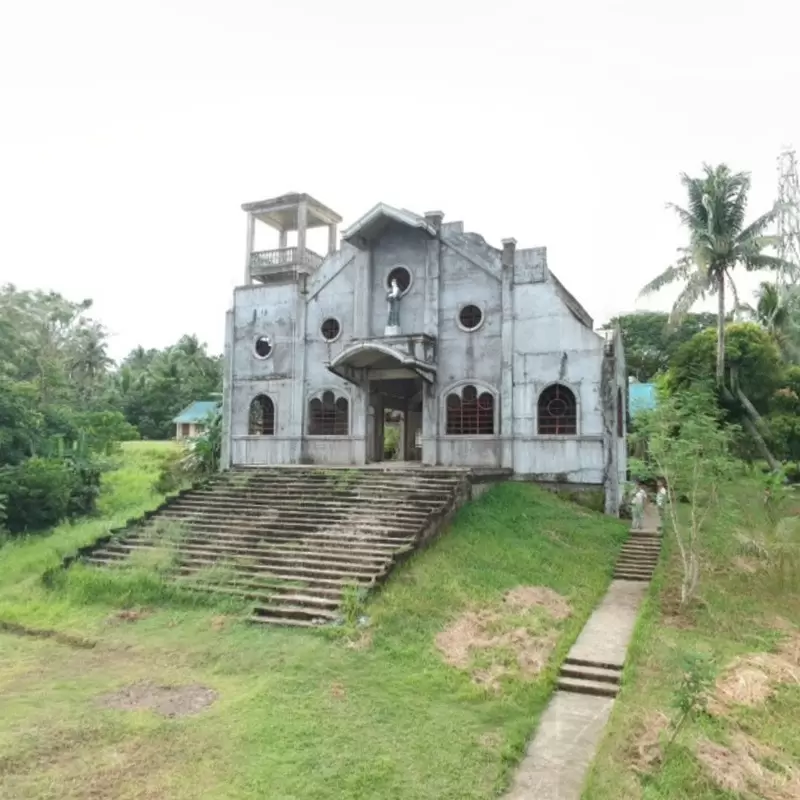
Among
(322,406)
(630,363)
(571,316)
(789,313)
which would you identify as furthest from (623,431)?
(630,363)

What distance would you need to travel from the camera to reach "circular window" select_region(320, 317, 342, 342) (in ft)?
69.4

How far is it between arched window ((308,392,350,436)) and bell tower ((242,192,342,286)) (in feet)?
16.5

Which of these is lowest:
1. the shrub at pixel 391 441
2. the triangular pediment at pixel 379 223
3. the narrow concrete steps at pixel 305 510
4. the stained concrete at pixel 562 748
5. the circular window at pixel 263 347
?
the stained concrete at pixel 562 748

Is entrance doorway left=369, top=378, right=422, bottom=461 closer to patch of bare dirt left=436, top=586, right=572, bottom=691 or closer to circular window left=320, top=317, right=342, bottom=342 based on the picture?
circular window left=320, top=317, right=342, bottom=342

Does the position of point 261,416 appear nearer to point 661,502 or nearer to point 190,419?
point 661,502

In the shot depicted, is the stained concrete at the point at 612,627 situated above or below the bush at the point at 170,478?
below

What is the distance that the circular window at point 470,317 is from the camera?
19.5 metres

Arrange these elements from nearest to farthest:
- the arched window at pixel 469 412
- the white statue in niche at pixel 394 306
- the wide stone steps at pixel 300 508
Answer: the wide stone steps at pixel 300 508 < the arched window at pixel 469 412 < the white statue in niche at pixel 394 306

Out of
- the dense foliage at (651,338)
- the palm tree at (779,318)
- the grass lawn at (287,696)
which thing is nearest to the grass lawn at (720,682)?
the grass lawn at (287,696)

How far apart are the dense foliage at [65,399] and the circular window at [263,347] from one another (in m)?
7.24

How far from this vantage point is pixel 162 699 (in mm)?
8250

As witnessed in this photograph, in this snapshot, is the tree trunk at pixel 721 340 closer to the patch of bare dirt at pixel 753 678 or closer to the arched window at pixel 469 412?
the arched window at pixel 469 412

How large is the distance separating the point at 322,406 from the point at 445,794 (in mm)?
15620

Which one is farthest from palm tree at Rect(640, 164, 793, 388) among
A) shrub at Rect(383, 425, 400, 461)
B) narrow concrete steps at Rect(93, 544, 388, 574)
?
narrow concrete steps at Rect(93, 544, 388, 574)
